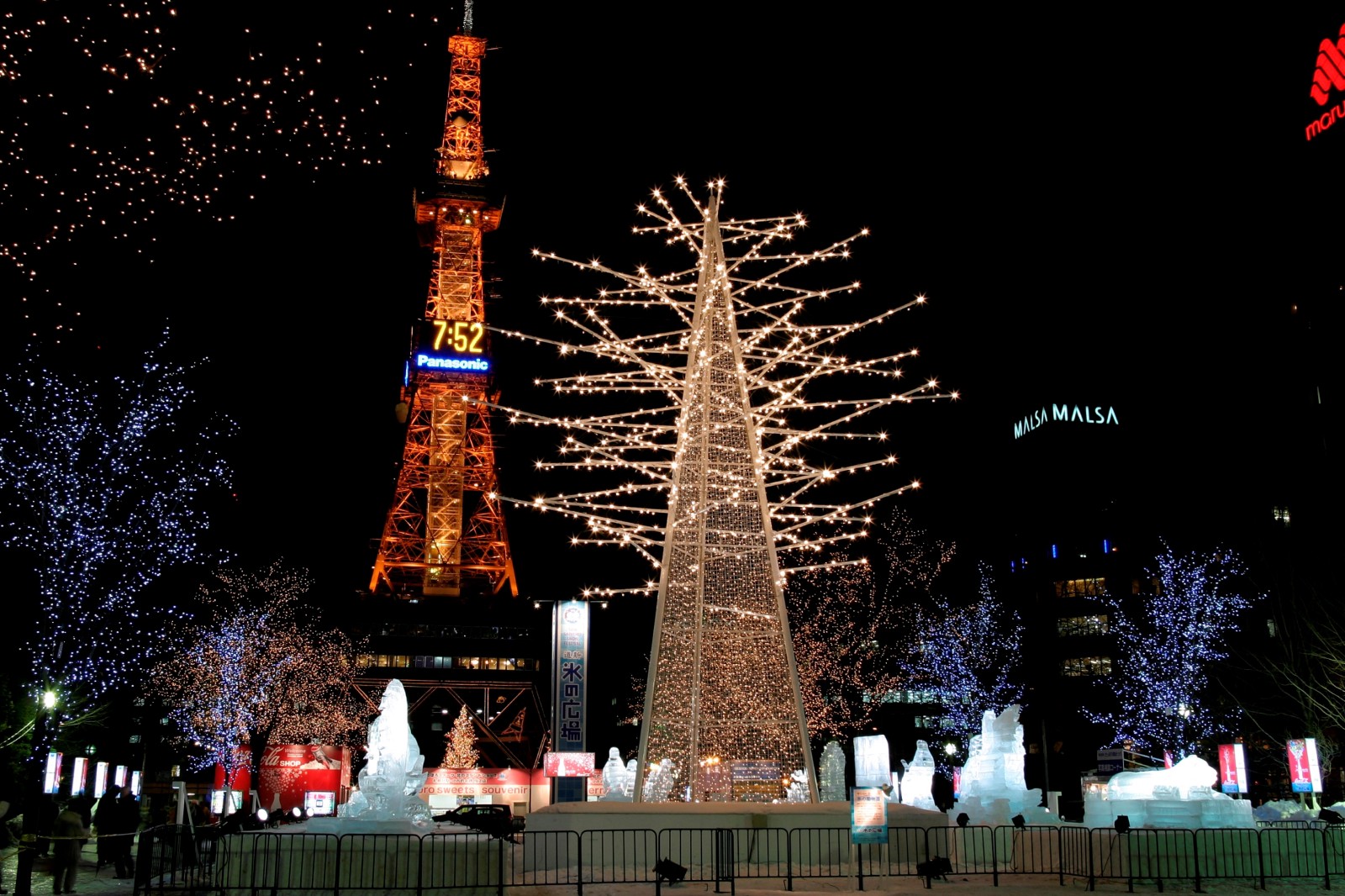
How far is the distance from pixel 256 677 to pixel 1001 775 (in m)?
30.6

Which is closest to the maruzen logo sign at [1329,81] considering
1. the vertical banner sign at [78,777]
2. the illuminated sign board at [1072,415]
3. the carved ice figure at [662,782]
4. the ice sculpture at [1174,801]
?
the ice sculpture at [1174,801]

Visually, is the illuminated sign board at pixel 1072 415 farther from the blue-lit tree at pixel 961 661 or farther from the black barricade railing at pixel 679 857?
the black barricade railing at pixel 679 857

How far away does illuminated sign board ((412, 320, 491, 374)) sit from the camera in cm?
7231

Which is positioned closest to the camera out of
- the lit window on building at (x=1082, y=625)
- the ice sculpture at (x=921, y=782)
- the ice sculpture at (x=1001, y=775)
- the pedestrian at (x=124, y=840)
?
the pedestrian at (x=124, y=840)

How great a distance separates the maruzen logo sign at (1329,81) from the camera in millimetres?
39906

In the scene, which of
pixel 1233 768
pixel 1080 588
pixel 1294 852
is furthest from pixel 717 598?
pixel 1080 588

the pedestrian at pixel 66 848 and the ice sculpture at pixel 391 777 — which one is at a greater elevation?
the ice sculpture at pixel 391 777

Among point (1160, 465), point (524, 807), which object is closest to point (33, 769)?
point (524, 807)

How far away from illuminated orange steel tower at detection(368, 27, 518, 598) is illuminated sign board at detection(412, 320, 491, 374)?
52mm

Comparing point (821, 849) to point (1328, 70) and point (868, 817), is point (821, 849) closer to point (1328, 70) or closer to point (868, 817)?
point (868, 817)

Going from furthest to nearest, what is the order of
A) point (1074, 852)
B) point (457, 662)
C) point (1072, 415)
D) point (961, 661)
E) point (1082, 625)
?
point (1072, 415) → point (1082, 625) → point (457, 662) → point (961, 661) → point (1074, 852)

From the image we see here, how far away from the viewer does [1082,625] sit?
2835 inches

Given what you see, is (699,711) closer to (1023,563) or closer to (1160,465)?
(1023,563)

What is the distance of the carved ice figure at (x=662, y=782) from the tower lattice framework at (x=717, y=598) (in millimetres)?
79
